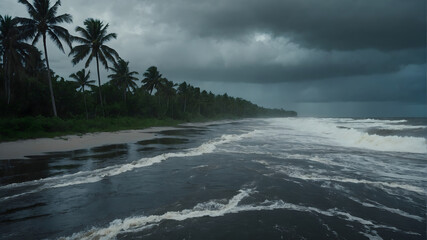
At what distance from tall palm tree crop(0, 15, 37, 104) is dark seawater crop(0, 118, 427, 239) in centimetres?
1789

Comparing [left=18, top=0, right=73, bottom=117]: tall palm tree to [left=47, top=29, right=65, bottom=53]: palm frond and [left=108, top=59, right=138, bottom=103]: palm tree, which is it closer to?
[left=47, top=29, right=65, bottom=53]: palm frond

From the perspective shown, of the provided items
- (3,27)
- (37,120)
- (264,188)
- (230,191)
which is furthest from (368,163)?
(3,27)

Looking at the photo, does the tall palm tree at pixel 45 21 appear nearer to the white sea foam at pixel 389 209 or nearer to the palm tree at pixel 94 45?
the palm tree at pixel 94 45

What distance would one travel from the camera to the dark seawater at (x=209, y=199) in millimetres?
5054

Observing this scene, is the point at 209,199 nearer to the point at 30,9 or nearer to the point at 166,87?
the point at 30,9

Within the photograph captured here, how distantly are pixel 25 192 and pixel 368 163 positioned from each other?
48.2 ft

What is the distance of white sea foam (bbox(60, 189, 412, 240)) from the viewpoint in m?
4.85

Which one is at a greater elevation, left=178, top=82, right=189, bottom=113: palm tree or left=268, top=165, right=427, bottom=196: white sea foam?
left=178, top=82, right=189, bottom=113: palm tree

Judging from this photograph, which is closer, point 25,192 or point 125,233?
point 125,233

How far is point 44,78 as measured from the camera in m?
32.7

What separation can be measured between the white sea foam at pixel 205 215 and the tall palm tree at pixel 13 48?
1005 inches

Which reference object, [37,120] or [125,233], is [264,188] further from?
[37,120]

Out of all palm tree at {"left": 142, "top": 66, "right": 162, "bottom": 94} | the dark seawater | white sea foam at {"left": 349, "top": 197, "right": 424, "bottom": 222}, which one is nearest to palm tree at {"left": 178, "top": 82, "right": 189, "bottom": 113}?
palm tree at {"left": 142, "top": 66, "right": 162, "bottom": 94}

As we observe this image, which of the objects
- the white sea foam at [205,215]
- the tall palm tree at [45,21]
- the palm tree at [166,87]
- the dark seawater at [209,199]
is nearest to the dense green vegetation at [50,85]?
the tall palm tree at [45,21]
